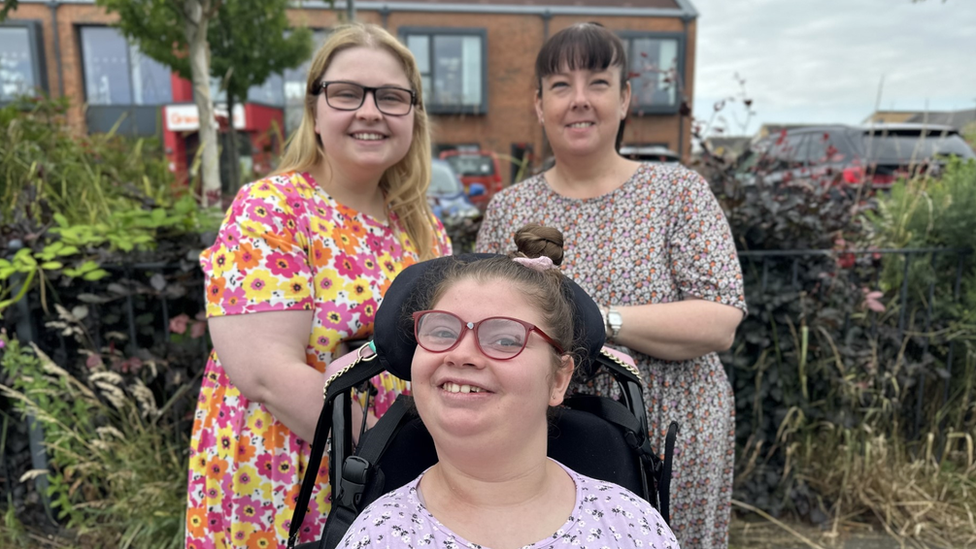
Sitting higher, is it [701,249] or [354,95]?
[354,95]

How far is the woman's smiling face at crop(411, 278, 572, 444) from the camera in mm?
1110

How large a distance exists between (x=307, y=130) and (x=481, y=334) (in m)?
0.96

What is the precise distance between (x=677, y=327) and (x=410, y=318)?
30.7 inches

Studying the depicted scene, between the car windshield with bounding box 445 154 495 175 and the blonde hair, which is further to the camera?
the car windshield with bounding box 445 154 495 175

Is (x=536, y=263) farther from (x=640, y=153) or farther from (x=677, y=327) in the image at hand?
(x=640, y=153)

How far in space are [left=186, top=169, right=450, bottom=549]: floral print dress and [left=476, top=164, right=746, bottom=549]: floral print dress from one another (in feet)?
2.16

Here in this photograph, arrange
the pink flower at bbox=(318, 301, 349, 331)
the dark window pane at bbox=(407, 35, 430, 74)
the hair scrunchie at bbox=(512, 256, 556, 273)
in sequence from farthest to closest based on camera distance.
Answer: the dark window pane at bbox=(407, 35, 430, 74)
the pink flower at bbox=(318, 301, 349, 331)
the hair scrunchie at bbox=(512, 256, 556, 273)

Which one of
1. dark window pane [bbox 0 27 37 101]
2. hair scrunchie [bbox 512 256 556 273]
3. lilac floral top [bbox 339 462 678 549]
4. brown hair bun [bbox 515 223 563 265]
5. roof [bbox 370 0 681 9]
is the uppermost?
roof [bbox 370 0 681 9]

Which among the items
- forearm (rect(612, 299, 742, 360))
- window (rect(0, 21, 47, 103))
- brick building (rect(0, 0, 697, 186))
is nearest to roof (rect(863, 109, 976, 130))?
forearm (rect(612, 299, 742, 360))

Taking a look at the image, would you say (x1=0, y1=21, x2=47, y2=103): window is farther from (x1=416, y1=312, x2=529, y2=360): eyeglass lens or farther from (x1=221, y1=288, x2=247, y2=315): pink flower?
(x1=416, y1=312, x2=529, y2=360): eyeglass lens

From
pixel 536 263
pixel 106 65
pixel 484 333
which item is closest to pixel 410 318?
pixel 484 333

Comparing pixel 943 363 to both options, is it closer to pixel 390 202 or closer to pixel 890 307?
pixel 890 307

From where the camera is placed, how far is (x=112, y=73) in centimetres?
1894

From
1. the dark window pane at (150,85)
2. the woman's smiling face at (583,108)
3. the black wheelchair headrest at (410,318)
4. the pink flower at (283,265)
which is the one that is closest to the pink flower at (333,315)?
the pink flower at (283,265)
